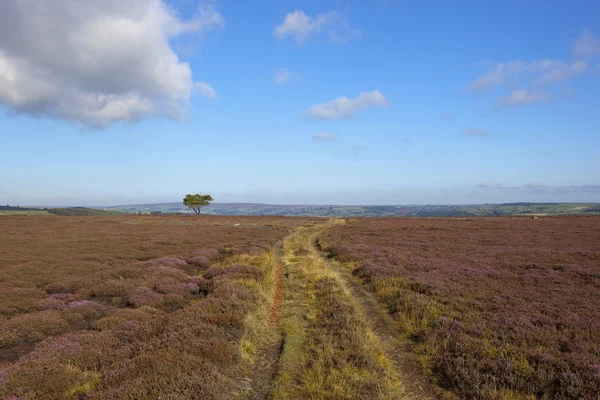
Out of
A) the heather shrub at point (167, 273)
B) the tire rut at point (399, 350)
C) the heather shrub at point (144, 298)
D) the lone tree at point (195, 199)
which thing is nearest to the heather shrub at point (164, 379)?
the tire rut at point (399, 350)

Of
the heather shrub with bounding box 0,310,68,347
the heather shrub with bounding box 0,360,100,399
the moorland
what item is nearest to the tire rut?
the moorland

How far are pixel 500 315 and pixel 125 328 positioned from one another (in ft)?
46.8

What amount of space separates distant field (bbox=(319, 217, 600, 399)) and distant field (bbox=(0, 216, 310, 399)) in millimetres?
6022

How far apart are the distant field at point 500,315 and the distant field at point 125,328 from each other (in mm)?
6022

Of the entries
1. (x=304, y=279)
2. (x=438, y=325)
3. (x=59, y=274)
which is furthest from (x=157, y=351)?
(x=59, y=274)

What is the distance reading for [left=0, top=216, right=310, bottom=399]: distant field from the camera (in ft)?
23.9

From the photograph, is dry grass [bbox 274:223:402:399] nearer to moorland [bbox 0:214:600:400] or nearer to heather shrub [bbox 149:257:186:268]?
moorland [bbox 0:214:600:400]

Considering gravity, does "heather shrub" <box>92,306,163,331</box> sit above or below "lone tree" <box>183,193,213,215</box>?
below

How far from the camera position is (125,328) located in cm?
1128

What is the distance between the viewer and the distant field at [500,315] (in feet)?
25.6

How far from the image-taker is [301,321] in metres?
12.3

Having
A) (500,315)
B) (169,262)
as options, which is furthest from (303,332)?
(169,262)

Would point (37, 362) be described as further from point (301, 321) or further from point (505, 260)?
point (505, 260)

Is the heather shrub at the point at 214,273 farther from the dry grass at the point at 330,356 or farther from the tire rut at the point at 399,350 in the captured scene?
the tire rut at the point at 399,350
